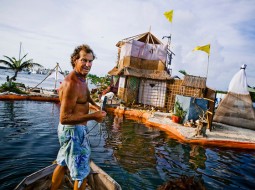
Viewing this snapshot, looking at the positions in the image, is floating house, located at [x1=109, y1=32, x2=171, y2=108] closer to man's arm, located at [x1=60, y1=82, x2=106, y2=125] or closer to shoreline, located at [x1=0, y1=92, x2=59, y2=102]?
shoreline, located at [x1=0, y1=92, x2=59, y2=102]

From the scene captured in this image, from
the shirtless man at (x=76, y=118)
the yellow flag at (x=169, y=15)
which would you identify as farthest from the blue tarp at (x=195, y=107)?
the shirtless man at (x=76, y=118)

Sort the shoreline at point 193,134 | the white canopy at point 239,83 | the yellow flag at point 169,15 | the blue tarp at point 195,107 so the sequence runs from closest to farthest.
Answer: the shoreline at point 193,134, the blue tarp at point 195,107, the white canopy at point 239,83, the yellow flag at point 169,15

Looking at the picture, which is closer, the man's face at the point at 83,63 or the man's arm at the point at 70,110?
the man's arm at the point at 70,110

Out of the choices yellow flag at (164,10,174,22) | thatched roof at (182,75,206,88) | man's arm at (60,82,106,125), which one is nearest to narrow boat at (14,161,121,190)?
man's arm at (60,82,106,125)

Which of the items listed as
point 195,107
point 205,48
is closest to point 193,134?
point 195,107

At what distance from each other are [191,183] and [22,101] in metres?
20.1

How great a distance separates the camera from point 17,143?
8.16 m

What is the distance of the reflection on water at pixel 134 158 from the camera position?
606 centimetres

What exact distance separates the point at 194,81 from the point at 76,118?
1676 centimetres

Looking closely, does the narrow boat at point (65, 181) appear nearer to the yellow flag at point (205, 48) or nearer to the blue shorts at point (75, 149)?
the blue shorts at point (75, 149)

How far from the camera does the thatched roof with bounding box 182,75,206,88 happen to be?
693 inches

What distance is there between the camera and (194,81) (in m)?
18.0

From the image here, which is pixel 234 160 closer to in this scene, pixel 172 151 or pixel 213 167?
pixel 213 167

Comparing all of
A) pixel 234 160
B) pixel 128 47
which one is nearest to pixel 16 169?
pixel 234 160
